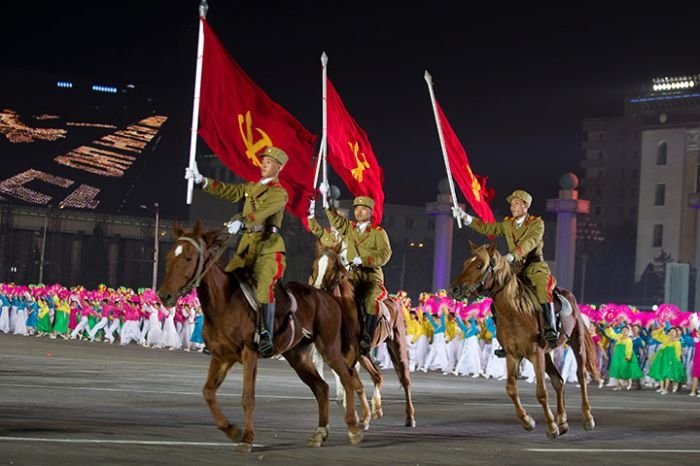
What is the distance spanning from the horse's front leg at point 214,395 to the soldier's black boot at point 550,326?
459 cm

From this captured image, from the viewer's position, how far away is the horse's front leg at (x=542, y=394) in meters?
14.0

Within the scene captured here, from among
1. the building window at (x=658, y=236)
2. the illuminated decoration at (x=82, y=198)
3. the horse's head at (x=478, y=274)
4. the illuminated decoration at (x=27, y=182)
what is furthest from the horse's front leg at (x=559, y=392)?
the building window at (x=658, y=236)

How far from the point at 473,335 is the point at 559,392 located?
17.2 meters

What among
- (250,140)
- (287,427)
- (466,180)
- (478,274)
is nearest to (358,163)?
(466,180)

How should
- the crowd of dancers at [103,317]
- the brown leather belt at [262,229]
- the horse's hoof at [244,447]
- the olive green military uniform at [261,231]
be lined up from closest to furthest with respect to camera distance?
1. the horse's hoof at [244,447]
2. the olive green military uniform at [261,231]
3. the brown leather belt at [262,229]
4. the crowd of dancers at [103,317]

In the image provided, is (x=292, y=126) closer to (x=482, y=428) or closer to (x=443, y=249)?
(x=482, y=428)

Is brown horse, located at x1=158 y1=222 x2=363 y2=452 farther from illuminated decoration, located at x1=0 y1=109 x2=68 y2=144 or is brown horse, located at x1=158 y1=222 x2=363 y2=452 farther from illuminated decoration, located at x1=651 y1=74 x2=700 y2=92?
illuminated decoration, located at x1=651 y1=74 x2=700 y2=92

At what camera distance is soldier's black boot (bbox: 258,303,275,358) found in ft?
38.1

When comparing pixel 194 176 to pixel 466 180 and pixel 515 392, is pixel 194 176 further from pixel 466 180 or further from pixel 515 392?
pixel 466 180

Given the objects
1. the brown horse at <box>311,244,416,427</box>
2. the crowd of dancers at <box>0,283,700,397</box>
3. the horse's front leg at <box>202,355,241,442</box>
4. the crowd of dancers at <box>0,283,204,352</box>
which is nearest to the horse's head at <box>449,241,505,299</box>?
the brown horse at <box>311,244,416,427</box>

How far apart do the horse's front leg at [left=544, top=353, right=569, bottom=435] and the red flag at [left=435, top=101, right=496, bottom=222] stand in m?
2.77

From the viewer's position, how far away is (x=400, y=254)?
4129 inches

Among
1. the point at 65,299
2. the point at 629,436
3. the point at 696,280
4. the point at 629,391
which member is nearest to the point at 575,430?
the point at 629,436

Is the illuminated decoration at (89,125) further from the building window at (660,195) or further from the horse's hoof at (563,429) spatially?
the horse's hoof at (563,429)
